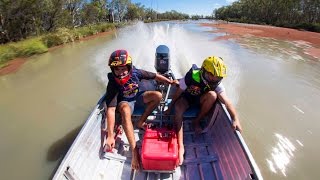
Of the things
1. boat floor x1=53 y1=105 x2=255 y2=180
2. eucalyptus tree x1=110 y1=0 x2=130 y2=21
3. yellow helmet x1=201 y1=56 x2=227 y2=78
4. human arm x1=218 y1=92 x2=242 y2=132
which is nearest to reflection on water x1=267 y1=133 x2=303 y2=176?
boat floor x1=53 y1=105 x2=255 y2=180

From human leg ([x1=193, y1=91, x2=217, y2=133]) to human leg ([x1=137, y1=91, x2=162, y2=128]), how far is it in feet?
1.98

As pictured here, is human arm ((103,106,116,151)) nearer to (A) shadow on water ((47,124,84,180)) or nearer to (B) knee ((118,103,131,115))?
(B) knee ((118,103,131,115))

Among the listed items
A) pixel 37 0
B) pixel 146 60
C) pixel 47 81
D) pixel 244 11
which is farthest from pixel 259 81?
pixel 244 11

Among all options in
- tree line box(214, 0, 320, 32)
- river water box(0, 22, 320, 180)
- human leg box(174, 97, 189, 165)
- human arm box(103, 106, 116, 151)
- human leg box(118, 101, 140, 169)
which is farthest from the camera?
tree line box(214, 0, 320, 32)

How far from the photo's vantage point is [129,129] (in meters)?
3.37

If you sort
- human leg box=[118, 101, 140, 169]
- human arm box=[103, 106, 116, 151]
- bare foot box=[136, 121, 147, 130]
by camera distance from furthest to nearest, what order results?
1. bare foot box=[136, 121, 147, 130]
2. human arm box=[103, 106, 116, 151]
3. human leg box=[118, 101, 140, 169]

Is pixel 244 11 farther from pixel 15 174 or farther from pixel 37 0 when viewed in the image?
pixel 15 174

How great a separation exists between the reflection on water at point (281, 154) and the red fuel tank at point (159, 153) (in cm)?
→ 170

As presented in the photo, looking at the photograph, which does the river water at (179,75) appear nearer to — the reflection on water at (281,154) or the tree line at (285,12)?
the reflection on water at (281,154)

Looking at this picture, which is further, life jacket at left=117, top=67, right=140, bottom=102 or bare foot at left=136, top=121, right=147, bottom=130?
bare foot at left=136, top=121, right=147, bottom=130

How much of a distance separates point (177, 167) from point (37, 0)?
20.8m

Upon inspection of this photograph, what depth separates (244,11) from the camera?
6719 centimetres

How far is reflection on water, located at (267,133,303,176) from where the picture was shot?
404 cm

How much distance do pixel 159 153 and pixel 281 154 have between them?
2.32 meters
